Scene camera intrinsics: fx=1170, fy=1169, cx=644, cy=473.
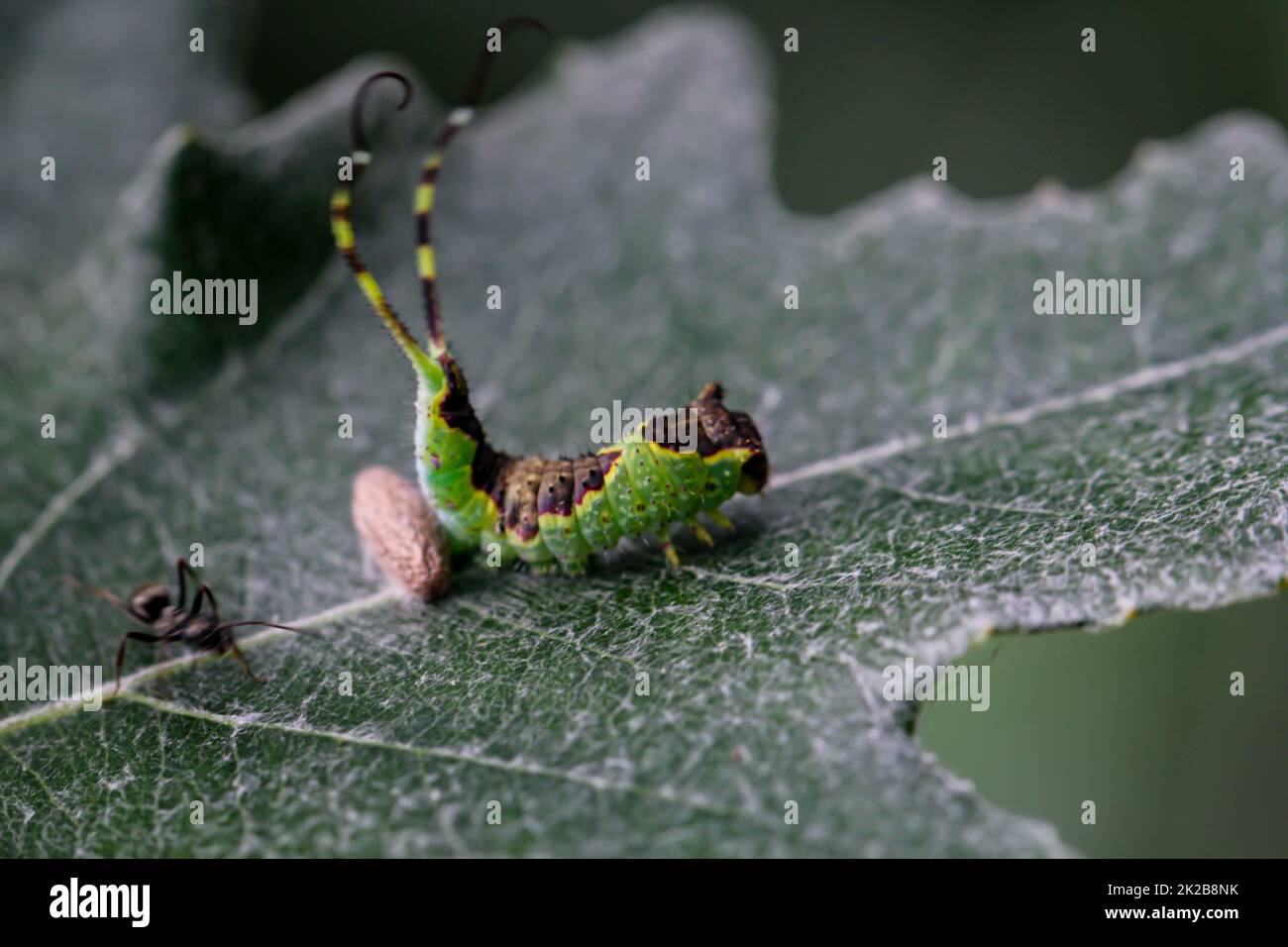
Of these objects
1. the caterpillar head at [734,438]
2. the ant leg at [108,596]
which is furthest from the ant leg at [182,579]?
the caterpillar head at [734,438]

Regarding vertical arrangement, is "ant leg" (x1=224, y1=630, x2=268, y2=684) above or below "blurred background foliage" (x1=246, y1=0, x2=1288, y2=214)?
below

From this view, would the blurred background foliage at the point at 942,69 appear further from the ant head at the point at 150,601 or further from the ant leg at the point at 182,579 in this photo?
the ant head at the point at 150,601

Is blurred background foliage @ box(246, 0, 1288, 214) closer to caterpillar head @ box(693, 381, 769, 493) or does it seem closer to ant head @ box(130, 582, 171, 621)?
caterpillar head @ box(693, 381, 769, 493)

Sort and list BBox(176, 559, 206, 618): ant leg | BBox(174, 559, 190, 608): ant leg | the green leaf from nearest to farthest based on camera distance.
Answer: the green leaf → BBox(176, 559, 206, 618): ant leg → BBox(174, 559, 190, 608): ant leg

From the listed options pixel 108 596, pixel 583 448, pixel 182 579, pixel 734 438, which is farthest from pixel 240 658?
pixel 734 438

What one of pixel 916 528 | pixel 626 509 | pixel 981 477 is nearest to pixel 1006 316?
pixel 981 477

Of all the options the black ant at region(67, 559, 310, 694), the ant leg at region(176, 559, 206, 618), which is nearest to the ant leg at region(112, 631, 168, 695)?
the black ant at region(67, 559, 310, 694)

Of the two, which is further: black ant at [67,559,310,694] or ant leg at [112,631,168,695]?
black ant at [67,559,310,694]

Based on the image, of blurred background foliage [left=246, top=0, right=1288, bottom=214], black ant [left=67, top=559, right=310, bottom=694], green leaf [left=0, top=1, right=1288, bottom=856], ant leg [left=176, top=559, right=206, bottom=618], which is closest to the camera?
green leaf [left=0, top=1, right=1288, bottom=856]
